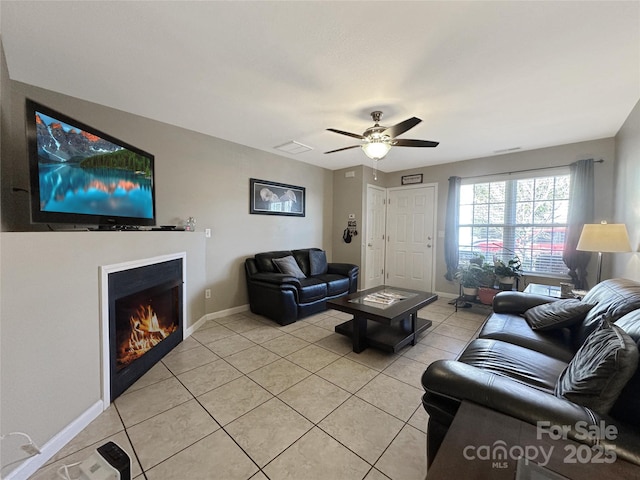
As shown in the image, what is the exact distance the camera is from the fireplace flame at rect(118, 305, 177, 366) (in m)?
2.05

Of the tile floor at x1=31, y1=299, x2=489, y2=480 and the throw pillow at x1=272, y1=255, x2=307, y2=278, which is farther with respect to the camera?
the throw pillow at x1=272, y1=255, x2=307, y2=278

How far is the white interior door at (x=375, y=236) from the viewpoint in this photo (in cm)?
512

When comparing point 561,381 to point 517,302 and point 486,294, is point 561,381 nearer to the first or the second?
point 517,302

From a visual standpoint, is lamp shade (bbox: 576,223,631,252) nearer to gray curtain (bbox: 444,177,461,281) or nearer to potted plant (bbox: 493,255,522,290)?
potted plant (bbox: 493,255,522,290)

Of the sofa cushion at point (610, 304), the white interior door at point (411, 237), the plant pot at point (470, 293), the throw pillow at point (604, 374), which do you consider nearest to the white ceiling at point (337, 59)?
the sofa cushion at point (610, 304)

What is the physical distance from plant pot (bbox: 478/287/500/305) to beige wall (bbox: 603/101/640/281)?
4.20 feet

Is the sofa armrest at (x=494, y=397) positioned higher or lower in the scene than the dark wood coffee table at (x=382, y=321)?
higher

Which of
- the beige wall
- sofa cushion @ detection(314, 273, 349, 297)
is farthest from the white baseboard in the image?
the beige wall

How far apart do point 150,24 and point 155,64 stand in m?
0.42

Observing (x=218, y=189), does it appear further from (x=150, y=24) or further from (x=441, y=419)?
(x=441, y=419)

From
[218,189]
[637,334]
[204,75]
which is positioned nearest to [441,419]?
[637,334]

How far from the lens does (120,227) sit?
222cm

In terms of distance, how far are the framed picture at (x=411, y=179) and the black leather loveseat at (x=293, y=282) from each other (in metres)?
2.14

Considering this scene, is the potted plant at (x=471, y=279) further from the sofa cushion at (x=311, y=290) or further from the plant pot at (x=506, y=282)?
the sofa cushion at (x=311, y=290)
